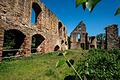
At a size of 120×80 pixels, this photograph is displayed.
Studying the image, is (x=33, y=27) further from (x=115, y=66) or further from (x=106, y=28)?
(x=115, y=66)

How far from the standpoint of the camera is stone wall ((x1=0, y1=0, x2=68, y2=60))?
9416 mm

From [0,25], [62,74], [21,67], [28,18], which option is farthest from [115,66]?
[28,18]

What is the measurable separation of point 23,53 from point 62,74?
489 centimetres

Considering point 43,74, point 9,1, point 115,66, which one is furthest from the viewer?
point 9,1

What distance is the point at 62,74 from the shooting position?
7.12 m

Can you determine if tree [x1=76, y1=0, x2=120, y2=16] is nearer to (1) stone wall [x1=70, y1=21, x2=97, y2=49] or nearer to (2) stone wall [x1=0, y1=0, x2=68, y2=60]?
(2) stone wall [x1=0, y1=0, x2=68, y2=60]

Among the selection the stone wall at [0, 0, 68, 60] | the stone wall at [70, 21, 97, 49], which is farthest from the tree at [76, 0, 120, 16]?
the stone wall at [70, 21, 97, 49]

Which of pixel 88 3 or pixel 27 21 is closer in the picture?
pixel 88 3

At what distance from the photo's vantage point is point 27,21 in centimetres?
1158

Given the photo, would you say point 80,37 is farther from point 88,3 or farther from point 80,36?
point 88,3

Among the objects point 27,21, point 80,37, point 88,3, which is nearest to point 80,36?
point 80,37

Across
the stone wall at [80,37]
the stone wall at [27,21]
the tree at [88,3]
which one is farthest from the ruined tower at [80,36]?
the tree at [88,3]

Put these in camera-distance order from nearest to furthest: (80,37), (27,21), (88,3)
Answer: (88,3), (27,21), (80,37)

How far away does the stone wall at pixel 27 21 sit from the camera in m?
9.42
